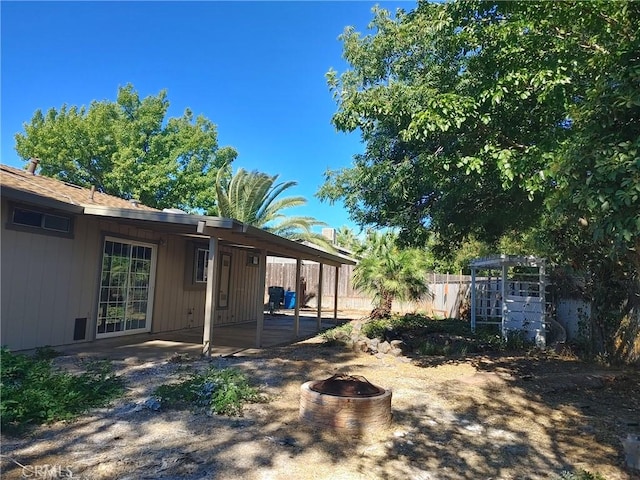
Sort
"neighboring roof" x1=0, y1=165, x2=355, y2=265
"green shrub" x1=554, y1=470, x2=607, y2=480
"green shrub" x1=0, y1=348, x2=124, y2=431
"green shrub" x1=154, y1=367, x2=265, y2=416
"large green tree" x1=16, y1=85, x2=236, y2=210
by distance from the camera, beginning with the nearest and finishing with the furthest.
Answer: "green shrub" x1=554, y1=470, x2=607, y2=480 < "green shrub" x1=0, y1=348, x2=124, y2=431 < "green shrub" x1=154, y1=367, x2=265, y2=416 < "neighboring roof" x1=0, y1=165, x2=355, y2=265 < "large green tree" x1=16, y1=85, x2=236, y2=210

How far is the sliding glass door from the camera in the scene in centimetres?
917

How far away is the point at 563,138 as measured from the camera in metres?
5.55

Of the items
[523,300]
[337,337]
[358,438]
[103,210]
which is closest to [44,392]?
[358,438]

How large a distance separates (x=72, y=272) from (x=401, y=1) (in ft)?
26.6

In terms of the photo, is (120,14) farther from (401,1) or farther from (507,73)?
(507,73)

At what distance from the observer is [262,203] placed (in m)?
19.5

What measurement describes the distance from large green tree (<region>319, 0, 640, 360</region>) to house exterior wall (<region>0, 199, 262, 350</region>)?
4.23m

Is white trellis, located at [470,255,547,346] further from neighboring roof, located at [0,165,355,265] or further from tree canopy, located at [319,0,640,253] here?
neighboring roof, located at [0,165,355,265]

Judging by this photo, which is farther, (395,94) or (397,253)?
(397,253)

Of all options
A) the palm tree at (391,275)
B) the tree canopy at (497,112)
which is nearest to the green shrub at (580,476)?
the tree canopy at (497,112)

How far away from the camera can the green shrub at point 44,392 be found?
4.38 m

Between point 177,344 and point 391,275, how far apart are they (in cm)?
739

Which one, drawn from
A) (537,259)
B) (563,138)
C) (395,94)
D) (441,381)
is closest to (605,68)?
(563,138)

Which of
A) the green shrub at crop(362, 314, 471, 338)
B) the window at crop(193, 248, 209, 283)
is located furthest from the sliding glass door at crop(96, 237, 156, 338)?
the green shrub at crop(362, 314, 471, 338)
